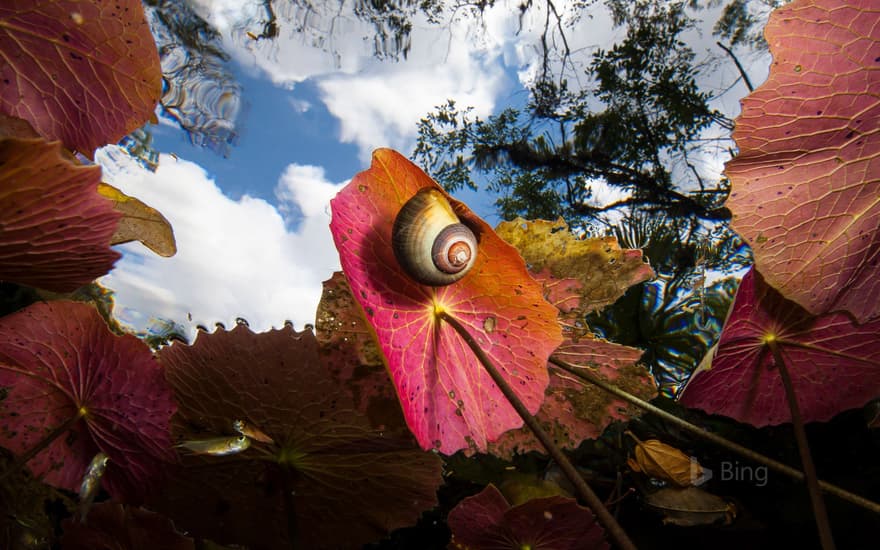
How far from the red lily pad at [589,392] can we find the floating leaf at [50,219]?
1.18 ft

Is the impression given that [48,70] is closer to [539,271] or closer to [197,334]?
[197,334]

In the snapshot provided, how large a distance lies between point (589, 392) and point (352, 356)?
0.24 meters

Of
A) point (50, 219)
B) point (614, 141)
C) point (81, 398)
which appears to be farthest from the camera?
point (614, 141)

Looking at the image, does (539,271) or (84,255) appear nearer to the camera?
(84,255)

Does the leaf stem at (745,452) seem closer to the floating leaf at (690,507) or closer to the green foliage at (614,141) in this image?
the floating leaf at (690,507)

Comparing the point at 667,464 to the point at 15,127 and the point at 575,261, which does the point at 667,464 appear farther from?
the point at 15,127

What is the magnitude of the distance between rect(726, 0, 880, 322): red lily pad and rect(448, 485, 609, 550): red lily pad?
0.78 feet

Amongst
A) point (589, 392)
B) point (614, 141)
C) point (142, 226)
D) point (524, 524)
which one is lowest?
point (524, 524)

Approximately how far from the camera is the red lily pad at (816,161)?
0.84 feet

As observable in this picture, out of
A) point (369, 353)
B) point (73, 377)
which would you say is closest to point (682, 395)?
point (369, 353)

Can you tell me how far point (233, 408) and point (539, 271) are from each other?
1.02 feet

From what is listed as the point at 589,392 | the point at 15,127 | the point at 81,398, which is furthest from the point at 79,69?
the point at 589,392

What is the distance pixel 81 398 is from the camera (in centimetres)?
31

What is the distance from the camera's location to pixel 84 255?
0.24 m
